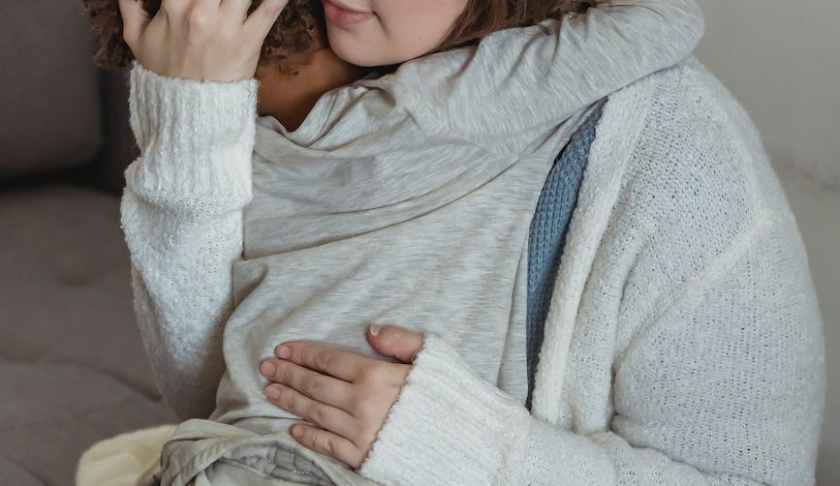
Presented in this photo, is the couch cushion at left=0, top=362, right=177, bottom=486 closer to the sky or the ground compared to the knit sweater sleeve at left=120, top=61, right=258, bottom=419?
closer to the ground

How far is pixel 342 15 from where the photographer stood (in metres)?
1.01

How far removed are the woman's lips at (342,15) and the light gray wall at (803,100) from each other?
1.86 feet

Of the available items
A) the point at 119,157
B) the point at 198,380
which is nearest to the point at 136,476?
the point at 198,380

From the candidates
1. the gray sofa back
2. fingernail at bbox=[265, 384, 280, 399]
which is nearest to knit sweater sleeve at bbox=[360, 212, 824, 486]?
fingernail at bbox=[265, 384, 280, 399]

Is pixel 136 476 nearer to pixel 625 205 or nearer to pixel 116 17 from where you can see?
pixel 116 17

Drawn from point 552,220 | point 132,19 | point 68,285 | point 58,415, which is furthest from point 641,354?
point 68,285

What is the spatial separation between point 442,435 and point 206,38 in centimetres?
37

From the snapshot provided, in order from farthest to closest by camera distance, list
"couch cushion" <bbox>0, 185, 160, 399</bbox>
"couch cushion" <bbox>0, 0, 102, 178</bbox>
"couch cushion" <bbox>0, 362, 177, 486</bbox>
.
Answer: "couch cushion" <bbox>0, 0, 102, 178</bbox> < "couch cushion" <bbox>0, 185, 160, 399</bbox> < "couch cushion" <bbox>0, 362, 177, 486</bbox>

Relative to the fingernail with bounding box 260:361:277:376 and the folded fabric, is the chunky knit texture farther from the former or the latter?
the folded fabric

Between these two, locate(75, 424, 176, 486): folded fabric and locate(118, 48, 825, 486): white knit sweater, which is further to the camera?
locate(75, 424, 176, 486): folded fabric

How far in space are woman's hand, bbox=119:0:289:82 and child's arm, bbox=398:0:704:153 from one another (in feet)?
0.42

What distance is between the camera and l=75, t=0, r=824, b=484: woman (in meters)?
0.94

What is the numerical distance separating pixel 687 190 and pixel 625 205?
5 centimetres

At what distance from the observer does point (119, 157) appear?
2.12 metres
